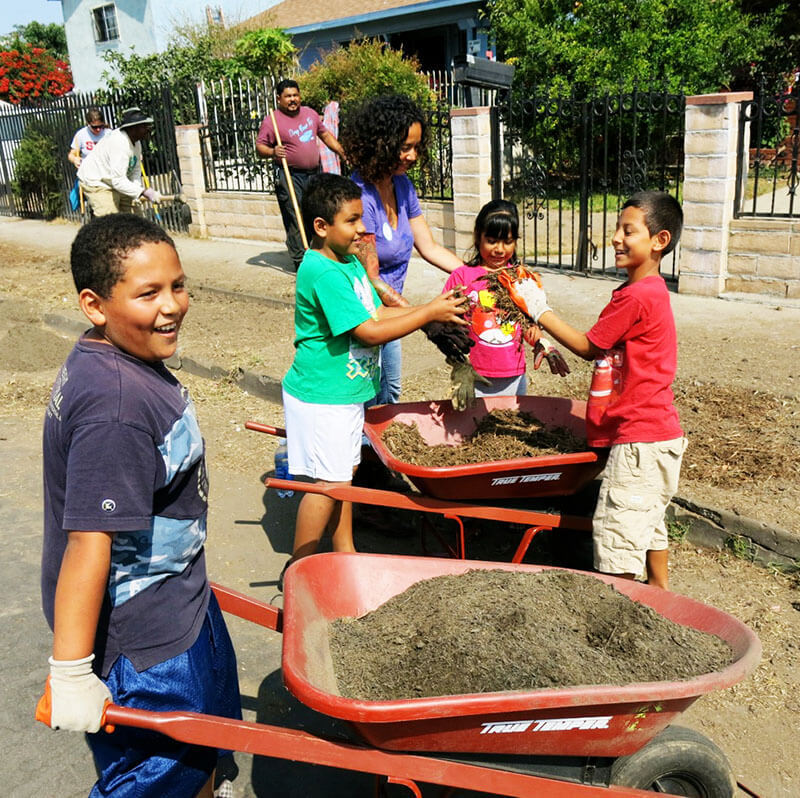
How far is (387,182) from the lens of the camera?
4.49 meters

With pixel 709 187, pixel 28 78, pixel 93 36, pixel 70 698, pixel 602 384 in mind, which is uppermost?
pixel 93 36

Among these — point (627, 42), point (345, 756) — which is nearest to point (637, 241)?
point (345, 756)

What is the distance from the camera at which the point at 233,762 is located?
310 centimetres

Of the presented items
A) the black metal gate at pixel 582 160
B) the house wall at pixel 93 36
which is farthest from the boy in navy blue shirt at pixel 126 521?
the house wall at pixel 93 36

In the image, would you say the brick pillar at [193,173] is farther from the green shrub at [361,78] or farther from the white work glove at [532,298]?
the white work glove at [532,298]

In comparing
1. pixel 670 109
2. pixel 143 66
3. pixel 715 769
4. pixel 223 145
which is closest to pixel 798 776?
pixel 715 769

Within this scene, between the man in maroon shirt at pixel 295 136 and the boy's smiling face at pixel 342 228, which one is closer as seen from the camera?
the boy's smiling face at pixel 342 228

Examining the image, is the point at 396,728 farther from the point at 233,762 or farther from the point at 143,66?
the point at 143,66

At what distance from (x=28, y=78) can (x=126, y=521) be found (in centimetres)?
3937

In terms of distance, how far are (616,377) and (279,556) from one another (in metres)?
2.14

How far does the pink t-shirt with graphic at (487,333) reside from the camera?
4.14m

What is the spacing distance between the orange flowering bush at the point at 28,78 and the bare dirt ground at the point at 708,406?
2815 cm

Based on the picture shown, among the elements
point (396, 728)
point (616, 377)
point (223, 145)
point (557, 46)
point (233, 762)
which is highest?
point (557, 46)

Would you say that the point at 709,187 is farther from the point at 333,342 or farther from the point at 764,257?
the point at 333,342
